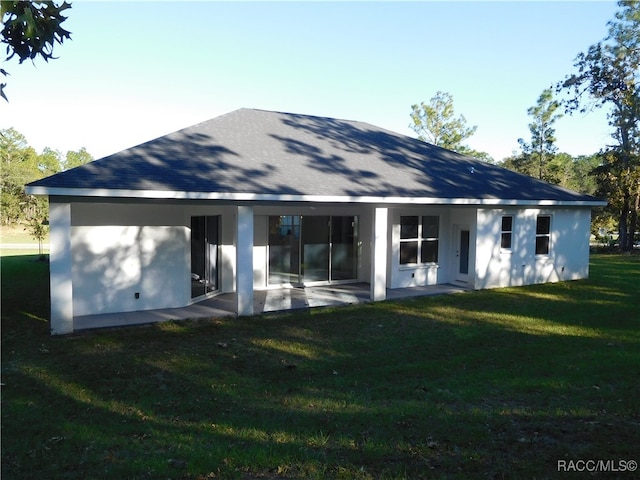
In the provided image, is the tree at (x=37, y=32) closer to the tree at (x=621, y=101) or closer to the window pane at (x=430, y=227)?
the window pane at (x=430, y=227)

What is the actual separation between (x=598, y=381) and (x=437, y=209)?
971 centimetres

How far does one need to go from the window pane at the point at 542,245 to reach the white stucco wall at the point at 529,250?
0.19 metres

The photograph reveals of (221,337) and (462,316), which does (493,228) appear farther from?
(221,337)

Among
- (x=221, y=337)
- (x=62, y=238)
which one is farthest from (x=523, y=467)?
(x=62, y=238)

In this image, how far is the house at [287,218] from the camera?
10.4 m

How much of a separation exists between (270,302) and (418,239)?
5.78 metres

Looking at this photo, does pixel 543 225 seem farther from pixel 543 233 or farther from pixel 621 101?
pixel 621 101

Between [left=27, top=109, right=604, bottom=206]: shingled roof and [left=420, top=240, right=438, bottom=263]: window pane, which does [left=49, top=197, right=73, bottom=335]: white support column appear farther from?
[left=420, top=240, right=438, bottom=263]: window pane

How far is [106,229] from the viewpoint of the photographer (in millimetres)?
10703

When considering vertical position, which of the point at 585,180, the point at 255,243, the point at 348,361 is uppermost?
the point at 585,180

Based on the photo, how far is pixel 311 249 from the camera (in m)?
15.2

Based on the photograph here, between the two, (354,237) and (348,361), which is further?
(354,237)

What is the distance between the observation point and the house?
1035 cm

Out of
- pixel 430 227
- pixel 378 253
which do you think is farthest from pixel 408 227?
pixel 378 253
